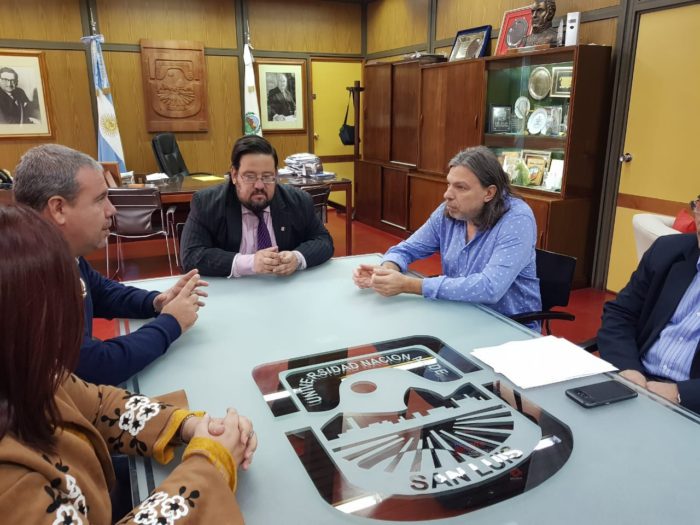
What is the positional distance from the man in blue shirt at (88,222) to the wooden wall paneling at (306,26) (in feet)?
18.2

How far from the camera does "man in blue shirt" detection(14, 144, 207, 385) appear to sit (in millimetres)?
1223

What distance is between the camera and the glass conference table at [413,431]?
853 millimetres

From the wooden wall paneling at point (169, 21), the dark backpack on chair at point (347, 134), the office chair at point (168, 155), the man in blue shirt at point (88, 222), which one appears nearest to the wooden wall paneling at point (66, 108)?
the wooden wall paneling at point (169, 21)

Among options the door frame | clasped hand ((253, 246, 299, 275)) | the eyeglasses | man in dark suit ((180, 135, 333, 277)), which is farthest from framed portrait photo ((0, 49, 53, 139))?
the door frame

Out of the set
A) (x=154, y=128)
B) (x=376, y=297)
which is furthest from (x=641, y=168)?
(x=154, y=128)

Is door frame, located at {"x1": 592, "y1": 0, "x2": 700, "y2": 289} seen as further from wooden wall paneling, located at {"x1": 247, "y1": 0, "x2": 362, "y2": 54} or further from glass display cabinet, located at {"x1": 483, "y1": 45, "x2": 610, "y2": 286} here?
wooden wall paneling, located at {"x1": 247, "y1": 0, "x2": 362, "y2": 54}

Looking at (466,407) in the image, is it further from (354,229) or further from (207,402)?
(354,229)

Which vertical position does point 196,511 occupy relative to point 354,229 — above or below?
above

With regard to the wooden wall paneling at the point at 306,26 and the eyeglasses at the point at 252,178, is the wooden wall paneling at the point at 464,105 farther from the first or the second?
the eyeglasses at the point at 252,178

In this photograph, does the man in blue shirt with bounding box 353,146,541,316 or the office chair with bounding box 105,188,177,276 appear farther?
the office chair with bounding box 105,188,177,276

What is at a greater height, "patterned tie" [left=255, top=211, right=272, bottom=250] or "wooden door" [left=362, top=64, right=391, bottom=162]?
"wooden door" [left=362, top=64, right=391, bottom=162]

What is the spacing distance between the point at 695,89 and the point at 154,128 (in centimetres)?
531

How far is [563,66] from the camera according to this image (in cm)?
364

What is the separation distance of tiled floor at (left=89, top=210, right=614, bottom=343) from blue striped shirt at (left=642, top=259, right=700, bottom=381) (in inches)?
59.5
